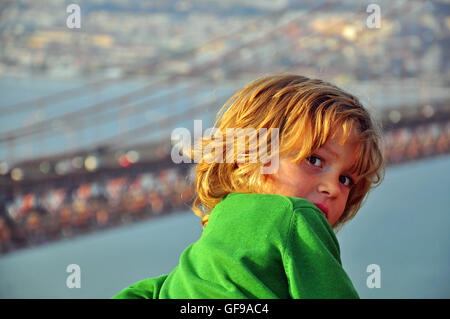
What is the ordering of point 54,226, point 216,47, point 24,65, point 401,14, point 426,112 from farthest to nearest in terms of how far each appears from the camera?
1. point 216,47
2. point 401,14
3. point 426,112
4. point 24,65
5. point 54,226

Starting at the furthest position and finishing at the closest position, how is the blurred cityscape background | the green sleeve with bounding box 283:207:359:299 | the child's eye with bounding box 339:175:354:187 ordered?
the blurred cityscape background
the child's eye with bounding box 339:175:354:187
the green sleeve with bounding box 283:207:359:299

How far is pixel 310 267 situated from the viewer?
0.38 metres

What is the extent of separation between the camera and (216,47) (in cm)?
314

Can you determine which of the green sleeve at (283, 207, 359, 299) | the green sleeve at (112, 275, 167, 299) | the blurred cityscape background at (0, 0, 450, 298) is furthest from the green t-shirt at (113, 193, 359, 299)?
the blurred cityscape background at (0, 0, 450, 298)

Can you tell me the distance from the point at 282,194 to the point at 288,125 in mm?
50

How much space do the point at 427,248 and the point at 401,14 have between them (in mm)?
1121

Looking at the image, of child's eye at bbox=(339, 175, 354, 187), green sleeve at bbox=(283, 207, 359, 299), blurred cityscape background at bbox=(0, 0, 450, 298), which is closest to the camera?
green sleeve at bbox=(283, 207, 359, 299)

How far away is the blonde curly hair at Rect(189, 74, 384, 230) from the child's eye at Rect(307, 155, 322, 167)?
1 cm

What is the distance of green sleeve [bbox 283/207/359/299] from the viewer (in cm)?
38

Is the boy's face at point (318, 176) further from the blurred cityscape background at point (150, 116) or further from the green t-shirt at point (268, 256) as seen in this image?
the blurred cityscape background at point (150, 116)

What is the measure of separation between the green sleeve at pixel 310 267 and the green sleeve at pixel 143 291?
0.59 ft

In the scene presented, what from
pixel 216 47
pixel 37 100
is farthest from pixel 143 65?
pixel 216 47

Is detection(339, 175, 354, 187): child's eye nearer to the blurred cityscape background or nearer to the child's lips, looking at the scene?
the child's lips
